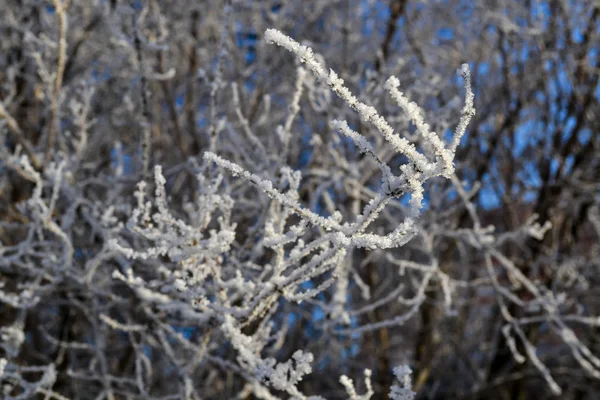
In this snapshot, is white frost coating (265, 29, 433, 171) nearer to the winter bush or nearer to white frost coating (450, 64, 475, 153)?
white frost coating (450, 64, 475, 153)

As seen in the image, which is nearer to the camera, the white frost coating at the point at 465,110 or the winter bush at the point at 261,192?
the white frost coating at the point at 465,110

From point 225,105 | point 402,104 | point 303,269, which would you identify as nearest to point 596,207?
point 225,105

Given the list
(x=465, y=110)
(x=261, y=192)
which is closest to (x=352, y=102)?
(x=465, y=110)

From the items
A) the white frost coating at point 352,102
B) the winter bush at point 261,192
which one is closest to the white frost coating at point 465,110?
the white frost coating at point 352,102

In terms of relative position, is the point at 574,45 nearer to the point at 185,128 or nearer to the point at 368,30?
the point at 368,30

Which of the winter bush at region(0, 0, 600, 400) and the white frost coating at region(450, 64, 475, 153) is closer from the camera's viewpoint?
the white frost coating at region(450, 64, 475, 153)

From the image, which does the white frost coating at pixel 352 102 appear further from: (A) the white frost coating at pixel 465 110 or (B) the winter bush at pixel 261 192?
(B) the winter bush at pixel 261 192

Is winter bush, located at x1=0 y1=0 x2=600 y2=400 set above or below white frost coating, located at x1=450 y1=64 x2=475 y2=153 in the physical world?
above

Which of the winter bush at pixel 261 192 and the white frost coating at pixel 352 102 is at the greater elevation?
the winter bush at pixel 261 192

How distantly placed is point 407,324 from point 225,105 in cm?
347

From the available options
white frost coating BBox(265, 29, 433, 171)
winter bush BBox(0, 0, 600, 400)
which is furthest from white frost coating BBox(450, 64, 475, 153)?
winter bush BBox(0, 0, 600, 400)

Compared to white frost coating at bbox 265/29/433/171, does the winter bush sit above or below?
above

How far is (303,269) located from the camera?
1531mm

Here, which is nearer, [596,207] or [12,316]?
[12,316]
